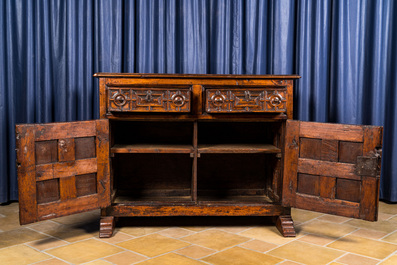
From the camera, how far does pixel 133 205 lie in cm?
261

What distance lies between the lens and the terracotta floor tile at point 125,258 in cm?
212

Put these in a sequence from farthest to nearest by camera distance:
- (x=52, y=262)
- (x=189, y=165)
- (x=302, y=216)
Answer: (x=189, y=165)
(x=302, y=216)
(x=52, y=262)

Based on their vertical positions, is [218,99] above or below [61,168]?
above

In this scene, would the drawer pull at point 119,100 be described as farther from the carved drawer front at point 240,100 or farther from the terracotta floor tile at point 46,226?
the terracotta floor tile at point 46,226

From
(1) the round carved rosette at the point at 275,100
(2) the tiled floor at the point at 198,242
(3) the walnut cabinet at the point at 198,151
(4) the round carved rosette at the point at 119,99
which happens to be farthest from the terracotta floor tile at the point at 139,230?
(1) the round carved rosette at the point at 275,100

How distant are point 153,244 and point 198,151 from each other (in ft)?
2.06

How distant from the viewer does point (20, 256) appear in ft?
7.18

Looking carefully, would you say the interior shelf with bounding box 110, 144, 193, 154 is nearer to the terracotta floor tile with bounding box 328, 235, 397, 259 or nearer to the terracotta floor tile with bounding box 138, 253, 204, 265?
the terracotta floor tile with bounding box 138, 253, 204, 265

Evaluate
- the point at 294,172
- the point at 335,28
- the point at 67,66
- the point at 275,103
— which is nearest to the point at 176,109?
the point at 275,103

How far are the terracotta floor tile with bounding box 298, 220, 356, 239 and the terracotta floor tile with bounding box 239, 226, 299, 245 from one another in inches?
7.9

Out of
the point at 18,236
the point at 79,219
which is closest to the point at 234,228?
the point at 79,219

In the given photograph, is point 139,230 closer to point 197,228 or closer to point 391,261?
point 197,228

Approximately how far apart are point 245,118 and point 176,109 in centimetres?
43

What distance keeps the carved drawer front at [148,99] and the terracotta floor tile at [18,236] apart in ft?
2.97
